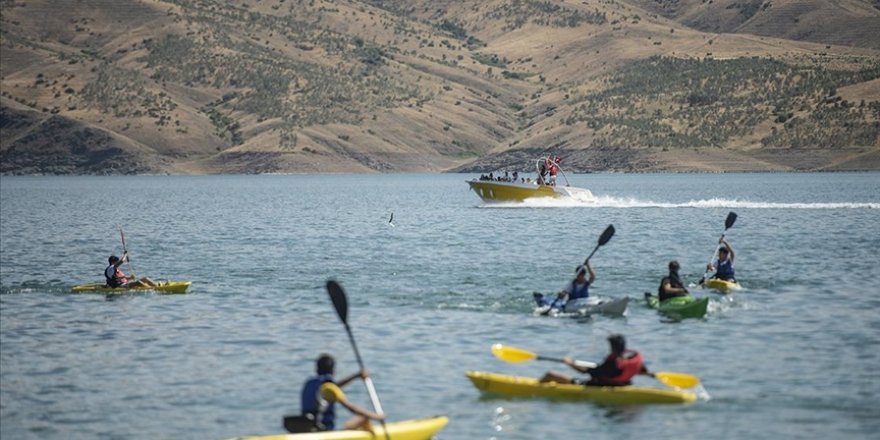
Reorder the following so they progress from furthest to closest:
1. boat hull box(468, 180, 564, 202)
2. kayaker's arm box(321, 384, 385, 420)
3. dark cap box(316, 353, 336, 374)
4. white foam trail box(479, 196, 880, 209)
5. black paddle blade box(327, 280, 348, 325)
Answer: boat hull box(468, 180, 564, 202), white foam trail box(479, 196, 880, 209), black paddle blade box(327, 280, 348, 325), dark cap box(316, 353, 336, 374), kayaker's arm box(321, 384, 385, 420)

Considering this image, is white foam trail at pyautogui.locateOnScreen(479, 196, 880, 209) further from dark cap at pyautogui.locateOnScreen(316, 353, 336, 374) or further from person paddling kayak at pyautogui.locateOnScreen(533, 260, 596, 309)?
dark cap at pyautogui.locateOnScreen(316, 353, 336, 374)

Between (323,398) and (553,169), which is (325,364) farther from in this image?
(553,169)

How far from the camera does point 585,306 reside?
38625 millimetres

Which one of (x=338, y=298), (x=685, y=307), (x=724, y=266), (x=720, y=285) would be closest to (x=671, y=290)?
(x=685, y=307)

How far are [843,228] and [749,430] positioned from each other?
2197 inches

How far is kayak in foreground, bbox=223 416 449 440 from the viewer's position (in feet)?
74.6

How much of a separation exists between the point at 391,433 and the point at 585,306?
1602 centimetres

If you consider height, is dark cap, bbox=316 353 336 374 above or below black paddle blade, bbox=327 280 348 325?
below

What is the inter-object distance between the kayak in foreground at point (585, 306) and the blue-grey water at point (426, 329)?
400mm

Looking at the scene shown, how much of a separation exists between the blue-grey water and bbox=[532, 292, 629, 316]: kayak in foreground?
1.31ft

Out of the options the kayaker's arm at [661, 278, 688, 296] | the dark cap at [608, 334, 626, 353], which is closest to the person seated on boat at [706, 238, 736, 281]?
the kayaker's arm at [661, 278, 688, 296]

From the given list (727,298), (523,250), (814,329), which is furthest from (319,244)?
(814,329)

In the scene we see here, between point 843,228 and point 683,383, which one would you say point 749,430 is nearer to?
point 683,383

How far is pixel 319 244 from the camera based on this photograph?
241 feet
